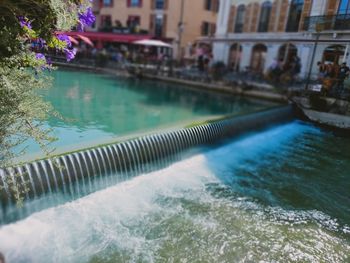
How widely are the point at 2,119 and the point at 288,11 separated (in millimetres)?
17810

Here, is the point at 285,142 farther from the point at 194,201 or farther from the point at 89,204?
the point at 89,204

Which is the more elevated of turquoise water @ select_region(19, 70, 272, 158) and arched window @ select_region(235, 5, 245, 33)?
arched window @ select_region(235, 5, 245, 33)

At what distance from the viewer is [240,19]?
21.5 metres

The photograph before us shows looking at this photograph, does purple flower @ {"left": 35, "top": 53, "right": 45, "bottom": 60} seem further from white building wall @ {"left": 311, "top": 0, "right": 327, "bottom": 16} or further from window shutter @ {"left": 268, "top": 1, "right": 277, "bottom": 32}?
window shutter @ {"left": 268, "top": 1, "right": 277, "bottom": 32}

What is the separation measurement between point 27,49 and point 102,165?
339cm

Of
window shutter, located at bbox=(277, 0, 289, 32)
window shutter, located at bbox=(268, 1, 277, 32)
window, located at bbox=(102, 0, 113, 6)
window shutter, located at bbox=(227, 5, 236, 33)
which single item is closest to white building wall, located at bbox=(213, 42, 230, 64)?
window shutter, located at bbox=(227, 5, 236, 33)

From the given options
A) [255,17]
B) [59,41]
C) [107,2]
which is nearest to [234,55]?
[255,17]

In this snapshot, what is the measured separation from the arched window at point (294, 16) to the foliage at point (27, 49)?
46.3 ft

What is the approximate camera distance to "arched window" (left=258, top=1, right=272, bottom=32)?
63.5ft

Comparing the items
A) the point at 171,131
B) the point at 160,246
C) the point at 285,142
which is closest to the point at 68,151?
the point at 160,246

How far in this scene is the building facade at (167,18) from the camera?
27703 mm

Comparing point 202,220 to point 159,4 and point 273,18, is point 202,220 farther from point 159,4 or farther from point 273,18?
point 159,4

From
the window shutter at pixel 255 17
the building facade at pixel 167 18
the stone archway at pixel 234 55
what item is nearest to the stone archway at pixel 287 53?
the window shutter at pixel 255 17

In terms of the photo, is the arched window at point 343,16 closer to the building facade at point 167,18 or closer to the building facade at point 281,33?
the building facade at point 281,33
